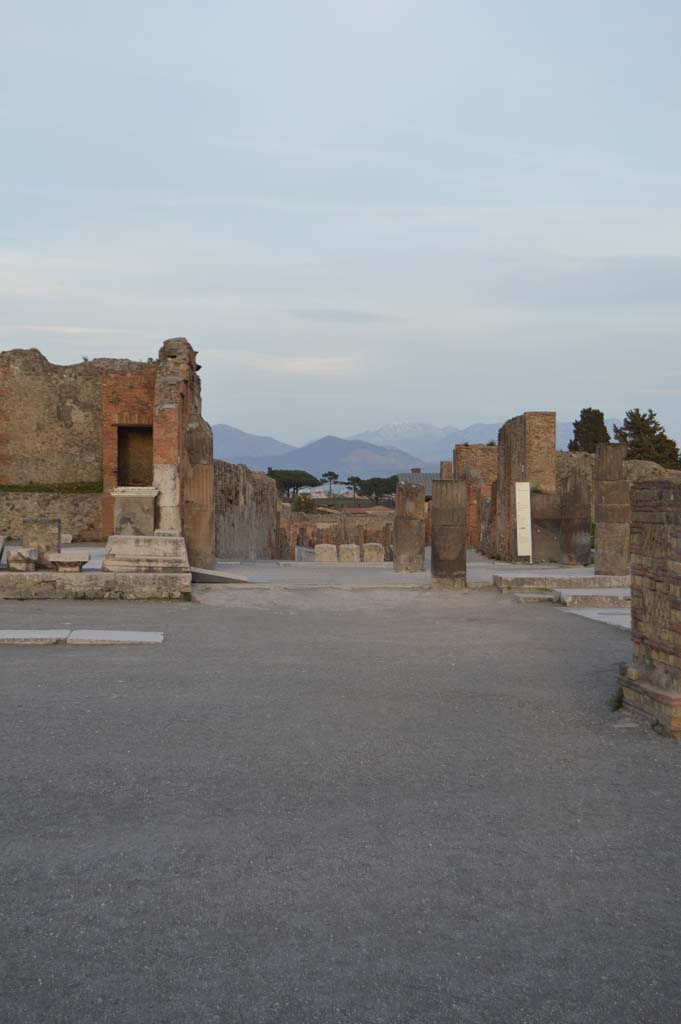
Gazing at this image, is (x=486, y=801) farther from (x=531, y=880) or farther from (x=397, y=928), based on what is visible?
(x=397, y=928)

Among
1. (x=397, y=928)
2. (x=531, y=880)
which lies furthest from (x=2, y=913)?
(x=531, y=880)

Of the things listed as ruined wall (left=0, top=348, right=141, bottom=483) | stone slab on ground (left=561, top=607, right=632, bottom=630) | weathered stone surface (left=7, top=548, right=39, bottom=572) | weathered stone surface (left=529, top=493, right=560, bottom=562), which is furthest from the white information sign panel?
ruined wall (left=0, top=348, right=141, bottom=483)

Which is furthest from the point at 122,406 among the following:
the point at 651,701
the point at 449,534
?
the point at 651,701

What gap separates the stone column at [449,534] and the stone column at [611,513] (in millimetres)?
2659

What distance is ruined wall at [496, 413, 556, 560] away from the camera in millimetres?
20578

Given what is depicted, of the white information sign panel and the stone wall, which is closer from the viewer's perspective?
the white information sign panel

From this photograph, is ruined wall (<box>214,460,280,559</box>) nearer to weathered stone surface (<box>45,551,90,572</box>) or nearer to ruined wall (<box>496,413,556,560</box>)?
ruined wall (<box>496,413,556,560</box>)

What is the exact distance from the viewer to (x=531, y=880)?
3275 mm

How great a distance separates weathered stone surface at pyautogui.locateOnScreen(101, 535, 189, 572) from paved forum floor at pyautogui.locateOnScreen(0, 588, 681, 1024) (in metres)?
5.06

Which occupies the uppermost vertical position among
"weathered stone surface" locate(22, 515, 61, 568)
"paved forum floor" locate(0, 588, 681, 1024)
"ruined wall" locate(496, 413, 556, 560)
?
"ruined wall" locate(496, 413, 556, 560)

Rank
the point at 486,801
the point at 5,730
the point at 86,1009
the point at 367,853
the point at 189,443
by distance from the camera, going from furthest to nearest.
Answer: the point at 189,443, the point at 5,730, the point at 486,801, the point at 367,853, the point at 86,1009

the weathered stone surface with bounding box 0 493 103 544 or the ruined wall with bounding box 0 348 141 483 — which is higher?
the ruined wall with bounding box 0 348 141 483

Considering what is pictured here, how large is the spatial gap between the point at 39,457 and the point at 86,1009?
21845 mm

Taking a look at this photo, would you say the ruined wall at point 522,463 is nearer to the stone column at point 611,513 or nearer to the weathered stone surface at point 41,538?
the stone column at point 611,513
